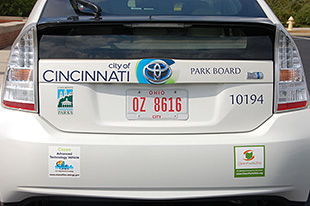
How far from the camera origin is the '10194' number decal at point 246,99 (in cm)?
275

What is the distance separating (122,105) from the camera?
275cm

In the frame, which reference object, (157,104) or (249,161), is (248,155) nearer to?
(249,161)

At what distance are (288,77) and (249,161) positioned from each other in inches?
22.2

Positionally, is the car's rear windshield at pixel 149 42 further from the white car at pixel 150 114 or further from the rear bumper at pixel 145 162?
the rear bumper at pixel 145 162

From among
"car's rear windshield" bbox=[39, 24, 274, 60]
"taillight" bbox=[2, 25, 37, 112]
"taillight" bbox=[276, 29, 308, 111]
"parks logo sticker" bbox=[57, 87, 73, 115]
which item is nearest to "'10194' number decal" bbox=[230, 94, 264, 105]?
"taillight" bbox=[276, 29, 308, 111]

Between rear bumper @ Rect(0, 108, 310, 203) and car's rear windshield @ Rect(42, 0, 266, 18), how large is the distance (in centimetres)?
73

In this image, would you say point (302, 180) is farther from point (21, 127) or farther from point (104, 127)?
point (21, 127)

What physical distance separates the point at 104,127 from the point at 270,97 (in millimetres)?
975

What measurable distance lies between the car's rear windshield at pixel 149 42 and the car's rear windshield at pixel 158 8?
219 mm

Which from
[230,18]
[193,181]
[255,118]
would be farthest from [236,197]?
[230,18]

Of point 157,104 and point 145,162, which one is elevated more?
point 157,104

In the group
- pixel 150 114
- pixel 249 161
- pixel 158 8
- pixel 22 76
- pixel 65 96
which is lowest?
pixel 249 161

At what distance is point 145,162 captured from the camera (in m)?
2.64

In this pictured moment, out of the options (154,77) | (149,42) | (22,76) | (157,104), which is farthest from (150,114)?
(22,76)
